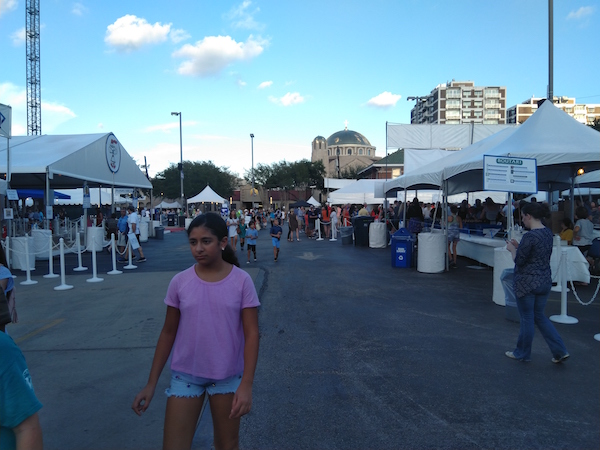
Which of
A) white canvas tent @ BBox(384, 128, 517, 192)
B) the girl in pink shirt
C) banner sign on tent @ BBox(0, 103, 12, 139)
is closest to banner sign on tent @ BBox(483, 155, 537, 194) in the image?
white canvas tent @ BBox(384, 128, 517, 192)

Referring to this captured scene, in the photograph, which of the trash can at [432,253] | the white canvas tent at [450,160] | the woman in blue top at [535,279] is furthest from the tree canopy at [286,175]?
the woman in blue top at [535,279]

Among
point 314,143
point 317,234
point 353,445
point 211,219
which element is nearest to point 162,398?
point 353,445

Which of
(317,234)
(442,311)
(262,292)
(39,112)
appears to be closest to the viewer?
(442,311)

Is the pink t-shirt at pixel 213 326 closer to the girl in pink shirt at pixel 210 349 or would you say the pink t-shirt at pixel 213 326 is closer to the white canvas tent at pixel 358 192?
the girl in pink shirt at pixel 210 349

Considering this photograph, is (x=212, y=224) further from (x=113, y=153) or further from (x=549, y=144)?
(x=113, y=153)

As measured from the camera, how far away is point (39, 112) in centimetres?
7231

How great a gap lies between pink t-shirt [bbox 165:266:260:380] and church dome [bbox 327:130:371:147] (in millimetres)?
117495

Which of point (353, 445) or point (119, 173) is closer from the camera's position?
point (353, 445)

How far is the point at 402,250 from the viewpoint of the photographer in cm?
1223

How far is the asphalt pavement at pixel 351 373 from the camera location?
11.7 feet

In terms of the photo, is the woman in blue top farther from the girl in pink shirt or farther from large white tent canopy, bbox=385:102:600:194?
large white tent canopy, bbox=385:102:600:194

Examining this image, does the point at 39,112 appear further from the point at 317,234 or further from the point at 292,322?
the point at 292,322

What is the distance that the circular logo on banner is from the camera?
734 inches

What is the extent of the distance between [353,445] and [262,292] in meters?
5.99
